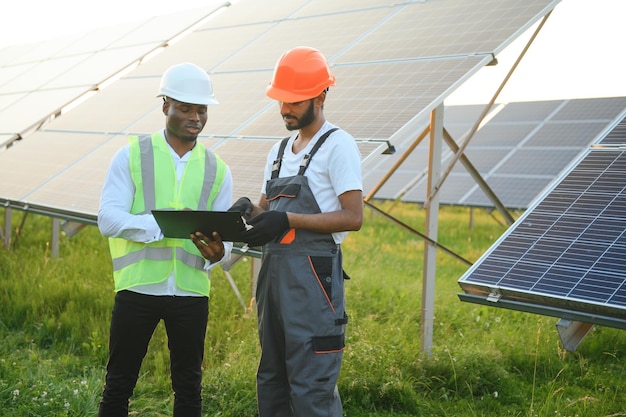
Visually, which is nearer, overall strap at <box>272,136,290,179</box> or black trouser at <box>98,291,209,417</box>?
overall strap at <box>272,136,290,179</box>

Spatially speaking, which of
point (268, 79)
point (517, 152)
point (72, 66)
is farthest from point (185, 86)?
point (517, 152)

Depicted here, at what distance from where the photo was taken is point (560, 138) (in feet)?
45.1

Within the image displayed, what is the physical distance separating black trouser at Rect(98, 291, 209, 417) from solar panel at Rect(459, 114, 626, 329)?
54.5 inches

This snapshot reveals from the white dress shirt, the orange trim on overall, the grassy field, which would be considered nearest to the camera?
the orange trim on overall

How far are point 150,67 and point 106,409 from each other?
6053mm

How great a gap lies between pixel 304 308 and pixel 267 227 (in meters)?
0.39

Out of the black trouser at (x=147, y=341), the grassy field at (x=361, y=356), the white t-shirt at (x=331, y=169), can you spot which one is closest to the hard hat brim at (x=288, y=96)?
the white t-shirt at (x=331, y=169)

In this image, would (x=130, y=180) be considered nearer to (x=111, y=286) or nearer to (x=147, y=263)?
(x=147, y=263)

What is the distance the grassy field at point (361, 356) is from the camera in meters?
4.79

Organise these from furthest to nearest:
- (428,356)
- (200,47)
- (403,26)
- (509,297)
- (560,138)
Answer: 1. (560,138)
2. (200,47)
3. (403,26)
4. (428,356)
5. (509,297)

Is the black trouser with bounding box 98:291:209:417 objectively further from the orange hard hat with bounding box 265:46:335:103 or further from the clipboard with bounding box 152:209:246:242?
the orange hard hat with bounding box 265:46:335:103

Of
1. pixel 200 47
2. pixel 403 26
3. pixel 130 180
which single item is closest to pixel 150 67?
pixel 200 47

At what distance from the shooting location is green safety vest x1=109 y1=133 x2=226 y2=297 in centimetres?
361

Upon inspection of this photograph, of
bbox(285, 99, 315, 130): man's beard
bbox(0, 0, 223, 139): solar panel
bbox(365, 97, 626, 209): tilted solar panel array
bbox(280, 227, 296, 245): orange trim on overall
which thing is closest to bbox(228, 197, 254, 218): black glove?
bbox(280, 227, 296, 245): orange trim on overall
